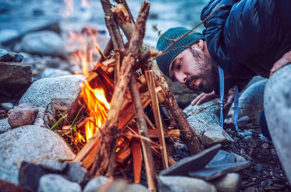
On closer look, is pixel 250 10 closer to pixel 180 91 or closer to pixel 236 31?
pixel 236 31

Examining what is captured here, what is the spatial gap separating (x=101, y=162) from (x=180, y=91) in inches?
109

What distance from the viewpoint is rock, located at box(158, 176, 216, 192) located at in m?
1.32

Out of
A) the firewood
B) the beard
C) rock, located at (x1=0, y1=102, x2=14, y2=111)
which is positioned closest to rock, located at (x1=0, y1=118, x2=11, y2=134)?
rock, located at (x1=0, y1=102, x2=14, y2=111)

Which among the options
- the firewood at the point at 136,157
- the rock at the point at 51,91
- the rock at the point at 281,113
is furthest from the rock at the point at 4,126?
the rock at the point at 281,113

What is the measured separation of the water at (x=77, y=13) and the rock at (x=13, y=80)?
364 inches

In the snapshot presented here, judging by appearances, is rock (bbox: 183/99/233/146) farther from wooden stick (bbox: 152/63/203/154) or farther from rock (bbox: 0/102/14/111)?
rock (bbox: 0/102/14/111)

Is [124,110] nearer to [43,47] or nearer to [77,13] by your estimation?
[43,47]

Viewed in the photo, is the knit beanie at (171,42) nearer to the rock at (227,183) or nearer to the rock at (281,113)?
the rock at (281,113)

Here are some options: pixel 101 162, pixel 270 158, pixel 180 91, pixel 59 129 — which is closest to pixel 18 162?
pixel 101 162

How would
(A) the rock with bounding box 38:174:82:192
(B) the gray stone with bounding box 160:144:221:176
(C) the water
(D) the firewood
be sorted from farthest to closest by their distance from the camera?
1. (C) the water
2. (D) the firewood
3. (B) the gray stone with bounding box 160:144:221:176
4. (A) the rock with bounding box 38:174:82:192

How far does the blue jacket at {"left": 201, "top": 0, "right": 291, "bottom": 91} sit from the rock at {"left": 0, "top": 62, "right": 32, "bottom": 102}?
236 cm

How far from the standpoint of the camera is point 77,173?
148cm

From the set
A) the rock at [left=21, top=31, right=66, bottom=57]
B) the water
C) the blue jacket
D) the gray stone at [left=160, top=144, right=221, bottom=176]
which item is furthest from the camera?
the water

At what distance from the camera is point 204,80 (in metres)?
3.03
